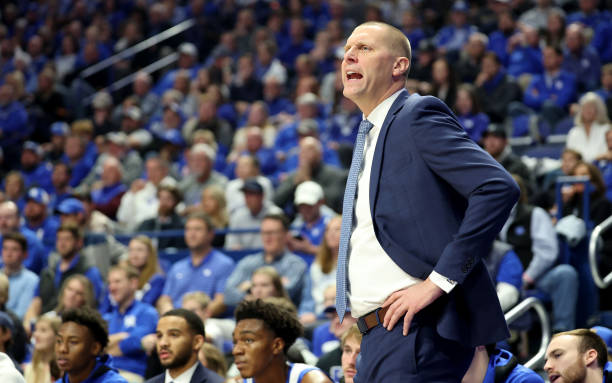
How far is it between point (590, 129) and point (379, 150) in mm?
6615

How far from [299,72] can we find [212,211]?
442 centimetres

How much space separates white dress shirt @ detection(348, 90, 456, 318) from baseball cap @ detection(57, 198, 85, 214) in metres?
6.66

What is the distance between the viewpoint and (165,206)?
9031 millimetres

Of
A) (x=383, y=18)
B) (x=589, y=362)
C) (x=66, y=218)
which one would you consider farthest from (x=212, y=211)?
(x=383, y=18)

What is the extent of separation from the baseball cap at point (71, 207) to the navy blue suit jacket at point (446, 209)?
22.3 ft

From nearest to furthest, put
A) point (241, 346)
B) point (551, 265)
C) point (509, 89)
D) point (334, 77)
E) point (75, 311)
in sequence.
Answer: point (241, 346) < point (75, 311) < point (551, 265) < point (509, 89) < point (334, 77)

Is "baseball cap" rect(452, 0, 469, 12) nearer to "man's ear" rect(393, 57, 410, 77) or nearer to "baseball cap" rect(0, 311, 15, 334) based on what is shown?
"baseball cap" rect(0, 311, 15, 334)

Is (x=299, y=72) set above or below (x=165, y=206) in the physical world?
above

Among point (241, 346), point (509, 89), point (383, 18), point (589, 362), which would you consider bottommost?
point (589, 362)

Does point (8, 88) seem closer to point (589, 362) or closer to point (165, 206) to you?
point (165, 206)

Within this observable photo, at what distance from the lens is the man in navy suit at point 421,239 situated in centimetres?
239

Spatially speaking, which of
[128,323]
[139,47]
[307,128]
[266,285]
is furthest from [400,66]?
[139,47]

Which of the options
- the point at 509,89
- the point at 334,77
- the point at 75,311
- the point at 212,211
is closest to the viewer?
the point at 75,311

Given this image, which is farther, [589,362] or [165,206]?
[165,206]
